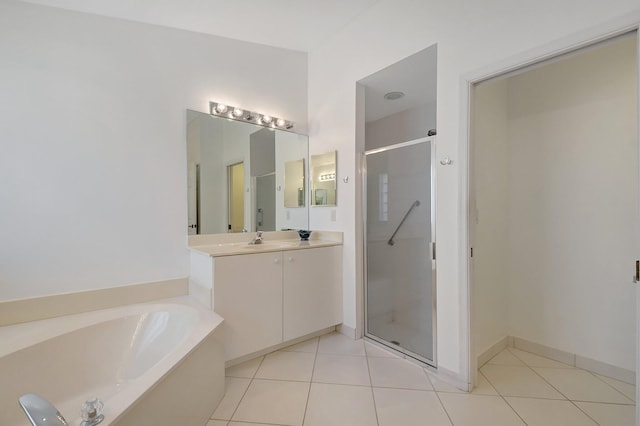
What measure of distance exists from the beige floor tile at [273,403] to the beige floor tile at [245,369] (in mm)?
109

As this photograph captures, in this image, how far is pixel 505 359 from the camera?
2.10 m

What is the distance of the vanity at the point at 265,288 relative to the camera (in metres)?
1.91

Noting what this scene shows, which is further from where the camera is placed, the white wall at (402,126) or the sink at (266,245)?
the white wall at (402,126)

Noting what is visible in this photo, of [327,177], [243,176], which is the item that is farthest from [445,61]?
[243,176]

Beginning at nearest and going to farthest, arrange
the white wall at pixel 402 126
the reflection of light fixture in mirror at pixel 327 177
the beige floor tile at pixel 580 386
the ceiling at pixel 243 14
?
the beige floor tile at pixel 580 386 → the ceiling at pixel 243 14 → the reflection of light fixture in mirror at pixel 327 177 → the white wall at pixel 402 126

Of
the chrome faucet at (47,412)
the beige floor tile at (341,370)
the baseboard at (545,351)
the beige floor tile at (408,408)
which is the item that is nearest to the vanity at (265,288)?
the beige floor tile at (341,370)

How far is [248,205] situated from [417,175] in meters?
1.56

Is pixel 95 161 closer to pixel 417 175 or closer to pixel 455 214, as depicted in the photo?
pixel 417 175

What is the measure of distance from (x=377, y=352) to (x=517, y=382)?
94 cm

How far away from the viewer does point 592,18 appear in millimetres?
1264

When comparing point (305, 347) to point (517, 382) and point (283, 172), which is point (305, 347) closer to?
point (517, 382)

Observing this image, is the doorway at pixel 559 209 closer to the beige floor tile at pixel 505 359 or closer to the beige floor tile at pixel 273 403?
the beige floor tile at pixel 505 359

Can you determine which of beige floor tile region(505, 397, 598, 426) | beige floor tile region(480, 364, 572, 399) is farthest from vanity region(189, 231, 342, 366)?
beige floor tile region(505, 397, 598, 426)

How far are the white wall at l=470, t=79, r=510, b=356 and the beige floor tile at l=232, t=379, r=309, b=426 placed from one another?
1359mm
